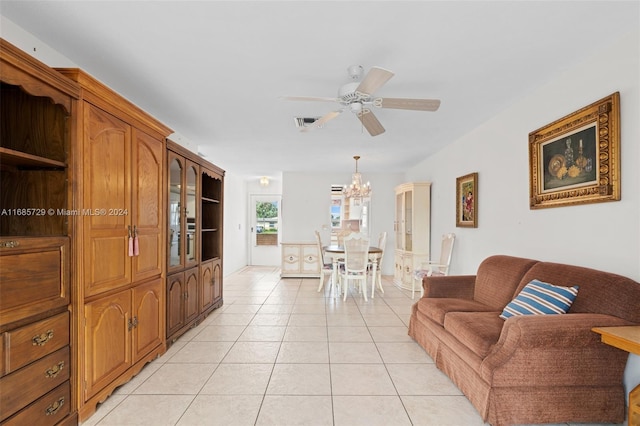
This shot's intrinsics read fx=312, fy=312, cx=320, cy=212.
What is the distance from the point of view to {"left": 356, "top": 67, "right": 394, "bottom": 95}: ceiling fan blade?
6.19ft

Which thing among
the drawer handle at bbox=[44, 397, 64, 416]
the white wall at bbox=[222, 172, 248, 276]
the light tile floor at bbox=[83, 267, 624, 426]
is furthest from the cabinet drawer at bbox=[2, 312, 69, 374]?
the white wall at bbox=[222, 172, 248, 276]

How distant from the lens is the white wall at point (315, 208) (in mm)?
7355

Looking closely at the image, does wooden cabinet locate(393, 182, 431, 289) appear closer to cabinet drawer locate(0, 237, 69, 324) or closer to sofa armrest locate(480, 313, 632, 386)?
sofa armrest locate(480, 313, 632, 386)

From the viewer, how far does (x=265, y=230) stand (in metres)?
8.82

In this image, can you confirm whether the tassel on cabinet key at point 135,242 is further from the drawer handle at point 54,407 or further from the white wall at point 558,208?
the white wall at point 558,208

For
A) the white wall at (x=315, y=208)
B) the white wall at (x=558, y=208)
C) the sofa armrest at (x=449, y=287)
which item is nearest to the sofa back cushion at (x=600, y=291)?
the white wall at (x=558, y=208)

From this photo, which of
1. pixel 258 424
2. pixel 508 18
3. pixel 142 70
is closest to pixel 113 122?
pixel 142 70

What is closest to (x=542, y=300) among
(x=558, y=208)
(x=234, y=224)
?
(x=558, y=208)

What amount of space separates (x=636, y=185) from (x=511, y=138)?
55.8 inches

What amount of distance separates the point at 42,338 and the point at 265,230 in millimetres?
7196

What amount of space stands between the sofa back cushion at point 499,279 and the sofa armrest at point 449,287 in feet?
0.29

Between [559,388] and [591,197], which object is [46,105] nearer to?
[559,388]

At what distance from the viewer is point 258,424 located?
191cm

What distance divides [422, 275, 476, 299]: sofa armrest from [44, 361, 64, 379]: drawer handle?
2953mm
